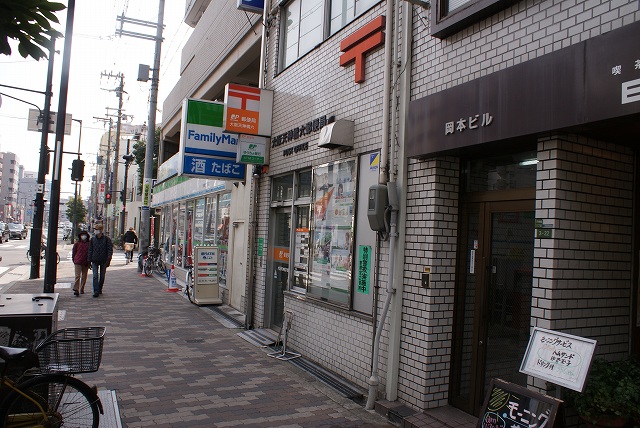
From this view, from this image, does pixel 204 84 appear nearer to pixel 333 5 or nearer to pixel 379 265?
pixel 333 5

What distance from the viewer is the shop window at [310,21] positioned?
7437 mm

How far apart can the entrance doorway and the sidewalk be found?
1035 mm

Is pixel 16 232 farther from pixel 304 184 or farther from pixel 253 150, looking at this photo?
pixel 304 184

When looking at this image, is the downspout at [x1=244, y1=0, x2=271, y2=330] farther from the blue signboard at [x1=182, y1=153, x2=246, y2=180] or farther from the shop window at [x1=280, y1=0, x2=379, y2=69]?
the blue signboard at [x1=182, y1=153, x2=246, y2=180]

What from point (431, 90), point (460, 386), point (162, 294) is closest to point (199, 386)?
point (460, 386)

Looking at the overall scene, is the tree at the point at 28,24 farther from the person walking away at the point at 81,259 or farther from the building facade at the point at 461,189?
the person walking away at the point at 81,259

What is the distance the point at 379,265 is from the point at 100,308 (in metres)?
8.00

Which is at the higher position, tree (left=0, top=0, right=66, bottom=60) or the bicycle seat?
tree (left=0, top=0, right=66, bottom=60)

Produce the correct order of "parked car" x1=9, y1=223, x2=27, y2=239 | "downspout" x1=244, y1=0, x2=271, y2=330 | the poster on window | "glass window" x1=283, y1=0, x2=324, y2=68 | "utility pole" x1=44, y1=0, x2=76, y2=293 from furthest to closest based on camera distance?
"parked car" x1=9, y1=223, x2=27, y2=239 → "utility pole" x1=44, y1=0, x2=76, y2=293 → "downspout" x1=244, y1=0, x2=271, y2=330 → "glass window" x1=283, y1=0, x2=324, y2=68 → the poster on window

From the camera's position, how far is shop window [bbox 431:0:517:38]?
15.4 ft

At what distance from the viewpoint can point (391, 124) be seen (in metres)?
5.97

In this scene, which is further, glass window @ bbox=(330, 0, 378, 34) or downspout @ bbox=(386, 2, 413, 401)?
glass window @ bbox=(330, 0, 378, 34)

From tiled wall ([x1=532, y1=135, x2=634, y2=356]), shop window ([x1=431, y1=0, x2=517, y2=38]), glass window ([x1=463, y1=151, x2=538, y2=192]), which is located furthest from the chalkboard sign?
shop window ([x1=431, y1=0, x2=517, y2=38])

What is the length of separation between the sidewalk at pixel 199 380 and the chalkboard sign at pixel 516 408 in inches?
68.4
